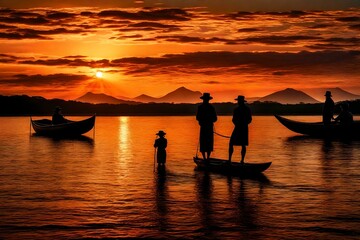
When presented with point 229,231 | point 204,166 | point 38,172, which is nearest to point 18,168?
point 38,172

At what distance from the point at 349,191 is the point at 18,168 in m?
13.2

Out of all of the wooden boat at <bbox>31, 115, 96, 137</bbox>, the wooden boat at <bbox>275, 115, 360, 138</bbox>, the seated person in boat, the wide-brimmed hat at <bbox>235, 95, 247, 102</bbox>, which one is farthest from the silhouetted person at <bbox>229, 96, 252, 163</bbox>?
the wooden boat at <bbox>31, 115, 96, 137</bbox>

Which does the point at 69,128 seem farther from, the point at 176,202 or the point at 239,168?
the point at 176,202

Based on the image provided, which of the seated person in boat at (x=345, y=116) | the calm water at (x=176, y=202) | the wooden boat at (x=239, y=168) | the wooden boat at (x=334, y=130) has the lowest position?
the calm water at (x=176, y=202)

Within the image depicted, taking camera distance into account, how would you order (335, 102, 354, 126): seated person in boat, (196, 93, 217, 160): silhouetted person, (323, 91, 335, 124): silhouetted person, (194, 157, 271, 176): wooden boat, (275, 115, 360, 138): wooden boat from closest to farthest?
(194, 157, 271, 176): wooden boat → (196, 93, 217, 160): silhouetted person → (323, 91, 335, 124): silhouetted person → (335, 102, 354, 126): seated person in boat → (275, 115, 360, 138): wooden boat

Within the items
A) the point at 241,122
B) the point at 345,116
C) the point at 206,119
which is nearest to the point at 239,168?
the point at 241,122

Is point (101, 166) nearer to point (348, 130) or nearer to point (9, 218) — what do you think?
point (9, 218)

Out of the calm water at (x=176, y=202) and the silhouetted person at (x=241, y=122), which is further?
the silhouetted person at (x=241, y=122)

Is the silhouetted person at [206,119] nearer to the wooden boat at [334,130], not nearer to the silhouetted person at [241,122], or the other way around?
the silhouetted person at [241,122]

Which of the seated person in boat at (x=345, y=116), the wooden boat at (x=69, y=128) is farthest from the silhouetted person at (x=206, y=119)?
the wooden boat at (x=69, y=128)

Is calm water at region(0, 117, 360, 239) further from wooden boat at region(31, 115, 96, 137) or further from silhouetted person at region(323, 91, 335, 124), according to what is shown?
wooden boat at region(31, 115, 96, 137)

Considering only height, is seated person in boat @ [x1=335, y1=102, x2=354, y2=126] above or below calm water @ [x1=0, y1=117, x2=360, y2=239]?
above

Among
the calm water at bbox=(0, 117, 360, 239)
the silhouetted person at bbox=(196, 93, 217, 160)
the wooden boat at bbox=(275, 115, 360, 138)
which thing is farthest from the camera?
the wooden boat at bbox=(275, 115, 360, 138)

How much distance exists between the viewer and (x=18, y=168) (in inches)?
862
